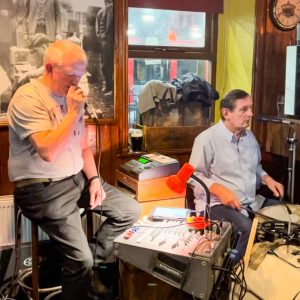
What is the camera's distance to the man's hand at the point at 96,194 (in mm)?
2211

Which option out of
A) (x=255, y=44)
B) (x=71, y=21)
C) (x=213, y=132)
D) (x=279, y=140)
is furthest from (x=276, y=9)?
(x=71, y=21)

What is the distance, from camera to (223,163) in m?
2.56

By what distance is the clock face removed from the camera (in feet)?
10.9

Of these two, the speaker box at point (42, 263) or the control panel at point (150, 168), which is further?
the control panel at point (150, 168)

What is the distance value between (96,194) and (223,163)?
781 mm

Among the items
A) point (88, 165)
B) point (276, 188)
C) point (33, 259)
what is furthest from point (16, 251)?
point (276, 188)

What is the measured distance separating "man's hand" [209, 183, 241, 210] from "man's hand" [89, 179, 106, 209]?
607 millimetres

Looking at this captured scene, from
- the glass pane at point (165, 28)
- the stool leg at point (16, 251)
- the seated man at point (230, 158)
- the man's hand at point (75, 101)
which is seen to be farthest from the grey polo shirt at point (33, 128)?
the glass pane at point (165, 28)

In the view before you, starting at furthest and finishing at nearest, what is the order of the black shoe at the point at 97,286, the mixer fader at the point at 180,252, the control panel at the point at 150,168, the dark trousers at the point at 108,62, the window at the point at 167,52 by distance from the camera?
the window at the point at 167,52
the dark trousers at the point at 108,62
the control panel at the point at 150,168
the black shoe at the point at 97,286
the mixer fader at the point at 180,252

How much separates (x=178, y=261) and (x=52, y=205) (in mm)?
671

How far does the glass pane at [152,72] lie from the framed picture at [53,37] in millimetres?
415

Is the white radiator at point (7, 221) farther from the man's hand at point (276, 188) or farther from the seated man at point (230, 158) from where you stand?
the man's hand at point (276, 188)

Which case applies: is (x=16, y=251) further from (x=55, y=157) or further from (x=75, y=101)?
(x=75, y=101)

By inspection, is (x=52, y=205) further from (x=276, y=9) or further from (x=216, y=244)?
(x=276, y=9)
